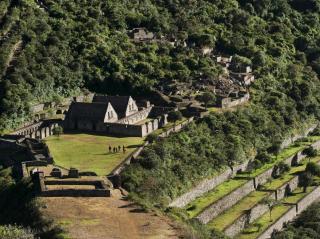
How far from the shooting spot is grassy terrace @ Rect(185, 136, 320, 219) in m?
57.4

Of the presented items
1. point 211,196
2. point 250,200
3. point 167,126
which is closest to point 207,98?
point 167,126

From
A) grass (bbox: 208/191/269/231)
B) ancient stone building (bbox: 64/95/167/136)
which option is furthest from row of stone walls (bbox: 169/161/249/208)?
ancient stone building (bbox: 64/95/167/136)

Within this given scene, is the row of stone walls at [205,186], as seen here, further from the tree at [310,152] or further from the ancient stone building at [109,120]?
the tree at [310,152]

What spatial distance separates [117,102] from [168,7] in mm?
34734

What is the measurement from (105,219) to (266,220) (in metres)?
16.4

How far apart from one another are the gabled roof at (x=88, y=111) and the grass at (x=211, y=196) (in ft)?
40.2

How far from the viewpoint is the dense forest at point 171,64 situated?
212 feet

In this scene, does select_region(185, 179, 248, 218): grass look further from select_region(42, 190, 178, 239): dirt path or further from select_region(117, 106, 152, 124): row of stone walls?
select_region(117, 106, 152, 124): row of stone walls

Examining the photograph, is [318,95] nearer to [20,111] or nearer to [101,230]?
[20,111]

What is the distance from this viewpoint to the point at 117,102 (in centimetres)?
7250

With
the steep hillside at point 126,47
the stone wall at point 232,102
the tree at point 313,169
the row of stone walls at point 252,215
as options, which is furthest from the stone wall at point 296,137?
the row of stone walls at point 252,215

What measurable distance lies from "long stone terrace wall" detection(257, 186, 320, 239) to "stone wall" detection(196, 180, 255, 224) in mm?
3793

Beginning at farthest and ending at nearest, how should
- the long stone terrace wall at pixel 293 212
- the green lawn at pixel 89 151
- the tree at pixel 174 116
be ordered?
the tree at pixel 174 116 < the green lawn at pixel 89 151 < the long stone terrace wall at pixel 293 212

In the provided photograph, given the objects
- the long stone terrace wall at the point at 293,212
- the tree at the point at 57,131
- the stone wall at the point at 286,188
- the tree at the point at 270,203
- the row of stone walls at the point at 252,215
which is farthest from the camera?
the tree at the point at 57,131
